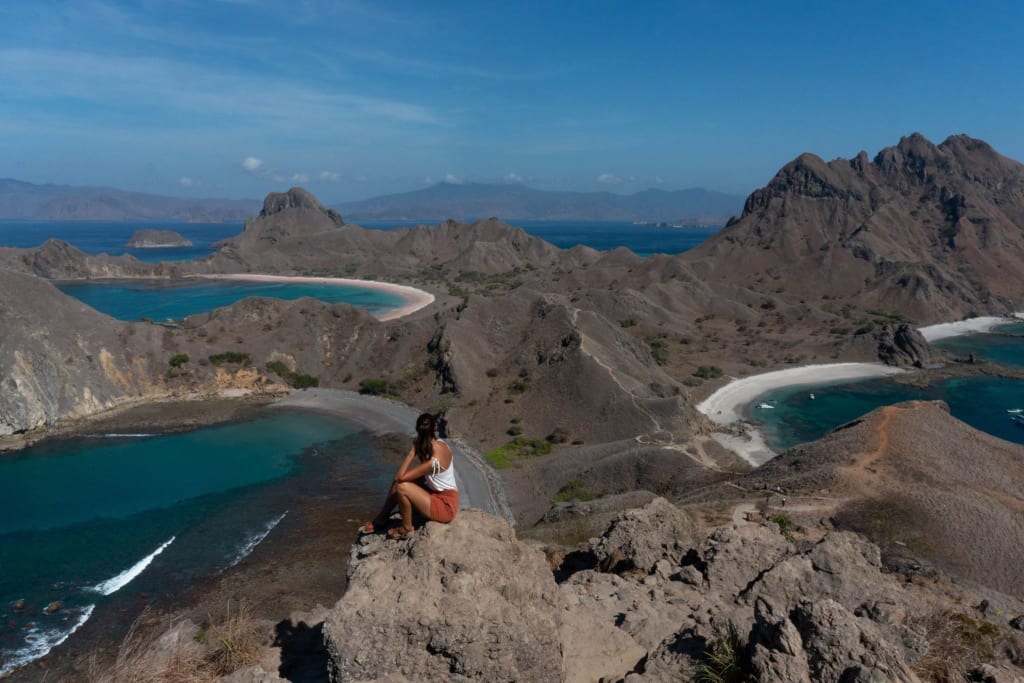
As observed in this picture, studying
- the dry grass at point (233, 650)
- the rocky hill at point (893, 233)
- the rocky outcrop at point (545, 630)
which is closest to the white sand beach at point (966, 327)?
the rocky hill at point (893, 233)

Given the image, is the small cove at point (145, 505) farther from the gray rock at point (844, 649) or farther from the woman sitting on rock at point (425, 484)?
the gray rock at point (844, 649)

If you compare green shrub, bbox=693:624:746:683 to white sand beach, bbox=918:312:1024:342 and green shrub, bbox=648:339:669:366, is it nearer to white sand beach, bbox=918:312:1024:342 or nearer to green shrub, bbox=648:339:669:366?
green shrub, bbox=648:339:669:366

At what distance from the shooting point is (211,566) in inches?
1144

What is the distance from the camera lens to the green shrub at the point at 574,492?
3553 cm

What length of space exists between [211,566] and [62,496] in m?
16.3

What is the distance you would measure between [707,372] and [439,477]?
211ft

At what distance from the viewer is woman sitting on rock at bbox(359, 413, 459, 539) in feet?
29.1

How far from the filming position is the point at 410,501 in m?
9.36

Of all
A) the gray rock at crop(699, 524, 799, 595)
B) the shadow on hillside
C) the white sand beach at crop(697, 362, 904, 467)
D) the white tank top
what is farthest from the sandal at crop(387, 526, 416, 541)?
the white sand beach at crop(697, 362, 904, 467)

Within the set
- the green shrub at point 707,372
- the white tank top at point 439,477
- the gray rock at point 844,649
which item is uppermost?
the white tank top at point 439,477

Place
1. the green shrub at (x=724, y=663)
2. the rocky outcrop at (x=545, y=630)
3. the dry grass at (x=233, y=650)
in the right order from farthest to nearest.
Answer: the dry grass at (x=233, y=650) < the green shrub at (x=724, y=663) < the rocky outcrop at (x=545, y=630)

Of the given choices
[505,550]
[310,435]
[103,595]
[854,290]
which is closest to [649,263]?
[854,290]

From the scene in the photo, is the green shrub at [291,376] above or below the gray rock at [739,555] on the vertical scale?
below

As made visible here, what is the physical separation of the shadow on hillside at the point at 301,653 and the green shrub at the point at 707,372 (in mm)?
61222
